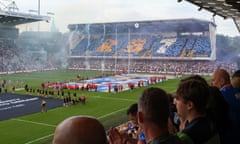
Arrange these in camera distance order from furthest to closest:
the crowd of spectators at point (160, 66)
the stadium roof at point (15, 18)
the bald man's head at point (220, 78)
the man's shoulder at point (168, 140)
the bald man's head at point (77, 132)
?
the crowd of spectators at point (160, 66) → the stadium roof at point (15, 18) → the bald man's head at point (220, 78) → the man's shoulder at point (168, 140) → the bald man's head at point (77, 132)

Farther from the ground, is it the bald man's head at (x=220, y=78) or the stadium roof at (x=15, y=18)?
the stadium roof at (x=15, y=18)

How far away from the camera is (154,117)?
2.52 meters

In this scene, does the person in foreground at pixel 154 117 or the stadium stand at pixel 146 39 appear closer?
the person in foreground at pixel 154 117

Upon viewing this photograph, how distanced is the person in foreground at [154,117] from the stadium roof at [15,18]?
49.3 metres

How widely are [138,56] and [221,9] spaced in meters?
49.4

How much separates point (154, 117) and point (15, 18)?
179 ft

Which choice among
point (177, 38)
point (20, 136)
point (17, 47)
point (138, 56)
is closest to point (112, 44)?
point (138, 56)

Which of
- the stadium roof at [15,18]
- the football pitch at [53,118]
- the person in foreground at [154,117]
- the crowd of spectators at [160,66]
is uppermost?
the stadium roof at [15,18]

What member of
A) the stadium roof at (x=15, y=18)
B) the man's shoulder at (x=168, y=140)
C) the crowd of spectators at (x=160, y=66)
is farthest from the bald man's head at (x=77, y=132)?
the crowd of spectators at (x=160, y=66)

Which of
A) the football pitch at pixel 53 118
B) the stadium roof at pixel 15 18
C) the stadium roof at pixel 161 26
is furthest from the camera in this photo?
the stadium roof at pixel 161 26

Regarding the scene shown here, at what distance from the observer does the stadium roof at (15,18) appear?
161ft

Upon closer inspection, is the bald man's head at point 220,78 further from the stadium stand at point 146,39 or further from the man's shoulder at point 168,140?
the stadium stand at point 146,39

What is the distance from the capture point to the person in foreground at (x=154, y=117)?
8.18 ft

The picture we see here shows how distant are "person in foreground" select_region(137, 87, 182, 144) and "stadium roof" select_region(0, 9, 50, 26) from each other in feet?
162
